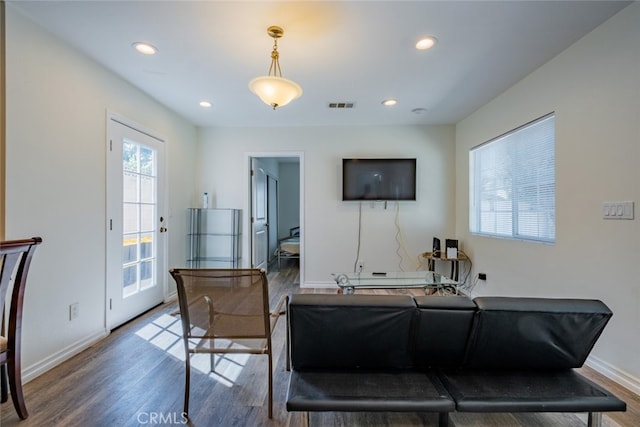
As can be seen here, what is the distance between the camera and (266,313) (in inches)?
66.4

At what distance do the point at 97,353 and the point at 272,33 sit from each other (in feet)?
9.45

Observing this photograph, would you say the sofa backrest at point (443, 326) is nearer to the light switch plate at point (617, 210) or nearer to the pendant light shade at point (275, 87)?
the light switch plate at point (617, 210)

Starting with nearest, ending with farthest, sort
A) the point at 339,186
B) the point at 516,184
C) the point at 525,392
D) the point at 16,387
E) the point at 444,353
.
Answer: the point at 525,392 → the point at 444,353 → the point at 16,387 → the point at 516,184 → the point at 339,186

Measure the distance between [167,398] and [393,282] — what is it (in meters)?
2.16

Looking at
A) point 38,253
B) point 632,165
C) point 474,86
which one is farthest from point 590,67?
point 38,253

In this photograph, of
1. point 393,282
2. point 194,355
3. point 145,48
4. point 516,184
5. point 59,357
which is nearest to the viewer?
point 59,357

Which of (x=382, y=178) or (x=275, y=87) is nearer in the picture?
(x=275, y=87)

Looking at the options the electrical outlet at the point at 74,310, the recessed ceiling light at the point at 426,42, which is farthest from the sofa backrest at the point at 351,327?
the electrical outlet at the point at 74,310

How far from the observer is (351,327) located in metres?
1.41

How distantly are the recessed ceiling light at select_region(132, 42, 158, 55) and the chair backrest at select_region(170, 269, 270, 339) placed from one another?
74.2 inches

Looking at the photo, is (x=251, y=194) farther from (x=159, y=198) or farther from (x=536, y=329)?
(x=536, y=329)

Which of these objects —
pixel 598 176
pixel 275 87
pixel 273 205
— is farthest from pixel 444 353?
pixel 273 205

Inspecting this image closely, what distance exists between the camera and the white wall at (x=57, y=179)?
1980 millimetres

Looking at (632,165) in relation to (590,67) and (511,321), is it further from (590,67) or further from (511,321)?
(511,321)
